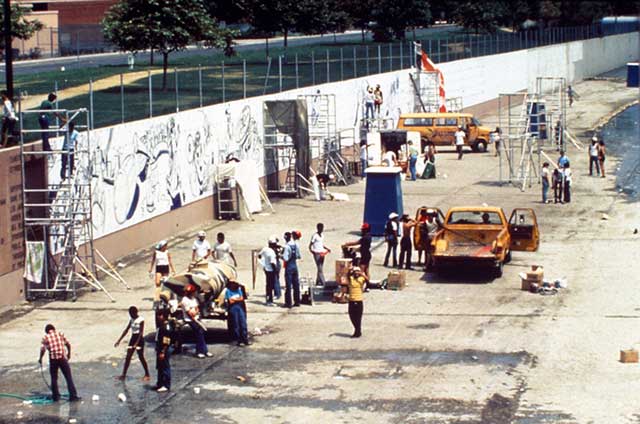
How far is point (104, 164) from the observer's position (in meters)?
35.0

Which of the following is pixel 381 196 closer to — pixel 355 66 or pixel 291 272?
pixel 291 272

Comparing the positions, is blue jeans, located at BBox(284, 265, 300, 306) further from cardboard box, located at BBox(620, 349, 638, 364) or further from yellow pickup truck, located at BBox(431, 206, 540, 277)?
cardboard box, located at BBox(620, 349, 638, 364)

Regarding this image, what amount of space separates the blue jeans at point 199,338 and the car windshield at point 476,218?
10.4 metres

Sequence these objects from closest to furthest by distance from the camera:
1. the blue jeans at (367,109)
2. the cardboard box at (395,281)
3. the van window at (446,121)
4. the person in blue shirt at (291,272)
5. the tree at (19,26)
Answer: the person in blue shirt at (291,272) → the cardboard box at (395,281) → the tree at (19,26) → the blue jeans at (367,109) → the van window at (446,121)

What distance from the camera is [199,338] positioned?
25.6 m

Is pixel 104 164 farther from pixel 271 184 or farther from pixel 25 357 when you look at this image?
pixel 271 184

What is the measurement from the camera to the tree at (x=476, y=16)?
4434 inches

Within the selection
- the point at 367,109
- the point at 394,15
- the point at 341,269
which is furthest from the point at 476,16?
the point at 341,269

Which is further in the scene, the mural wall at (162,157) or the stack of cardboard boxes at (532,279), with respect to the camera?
the mural wall at (162,157)

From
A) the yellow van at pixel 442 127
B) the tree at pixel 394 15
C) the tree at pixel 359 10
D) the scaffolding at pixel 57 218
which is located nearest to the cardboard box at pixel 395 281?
the scaffolding at pixel 57 218

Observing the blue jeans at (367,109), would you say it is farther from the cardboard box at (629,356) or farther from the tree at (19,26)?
the cardboard box at (629,356)

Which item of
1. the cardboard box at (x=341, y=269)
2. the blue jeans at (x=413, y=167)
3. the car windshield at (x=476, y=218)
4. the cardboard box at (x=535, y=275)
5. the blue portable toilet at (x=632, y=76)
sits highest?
the blue portable toilet at (x=632, y=76)

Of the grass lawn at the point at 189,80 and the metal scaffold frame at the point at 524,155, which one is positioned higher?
the grass lawn at the point at 189,80

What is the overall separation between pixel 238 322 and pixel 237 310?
0.27 meters
